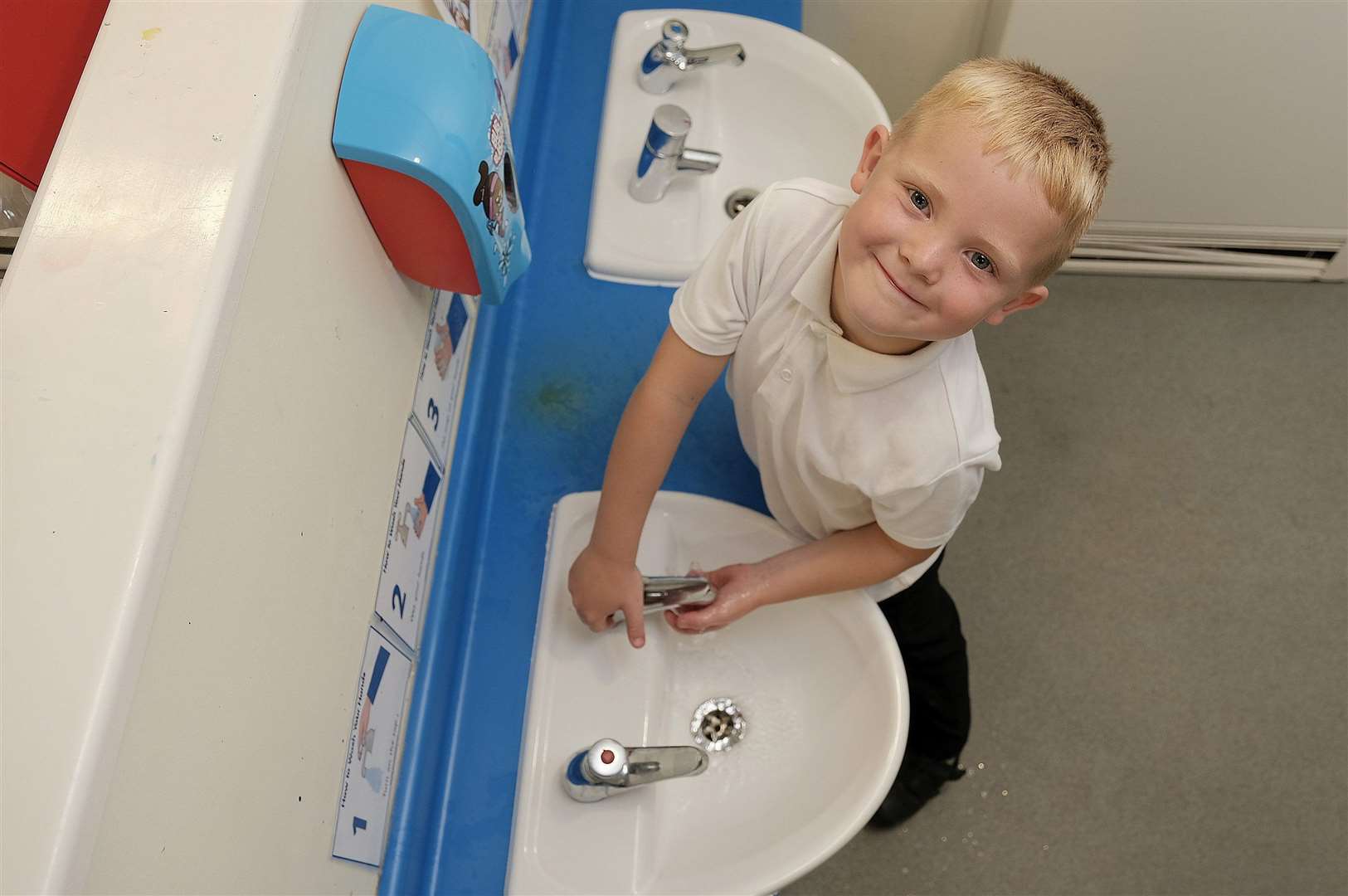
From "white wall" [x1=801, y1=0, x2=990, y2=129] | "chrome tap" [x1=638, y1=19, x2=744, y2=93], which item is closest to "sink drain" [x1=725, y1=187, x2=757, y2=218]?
"chrome tap" [x1=638, y1=19, x2=744, y2=93]

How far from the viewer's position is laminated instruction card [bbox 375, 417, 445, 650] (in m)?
0.78

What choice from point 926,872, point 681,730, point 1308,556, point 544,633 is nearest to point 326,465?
point 544,633

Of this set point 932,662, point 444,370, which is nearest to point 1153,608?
point 932,662

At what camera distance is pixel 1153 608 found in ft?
6.03

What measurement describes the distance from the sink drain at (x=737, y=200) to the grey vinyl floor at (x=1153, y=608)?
2.89 ft

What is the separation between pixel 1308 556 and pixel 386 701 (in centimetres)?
183

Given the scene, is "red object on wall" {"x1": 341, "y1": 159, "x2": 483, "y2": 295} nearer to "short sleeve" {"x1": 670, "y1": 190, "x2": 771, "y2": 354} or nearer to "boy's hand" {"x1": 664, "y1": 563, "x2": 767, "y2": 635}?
"short sleeve" {"x1": 670, "y1": 190, "x2": 771, "y2": 354}

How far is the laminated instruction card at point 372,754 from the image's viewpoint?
2.31ft

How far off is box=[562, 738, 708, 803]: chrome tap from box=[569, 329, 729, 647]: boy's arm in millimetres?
122

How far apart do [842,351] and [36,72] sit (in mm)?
605

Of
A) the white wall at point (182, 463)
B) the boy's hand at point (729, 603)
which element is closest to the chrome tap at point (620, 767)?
the boy's hand at point (729, 603)

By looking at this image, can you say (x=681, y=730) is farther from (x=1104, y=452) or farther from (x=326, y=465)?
(x=1104, y=452)

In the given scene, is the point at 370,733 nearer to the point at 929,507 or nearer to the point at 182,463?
the point at 182,463

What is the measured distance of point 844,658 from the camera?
99cm
